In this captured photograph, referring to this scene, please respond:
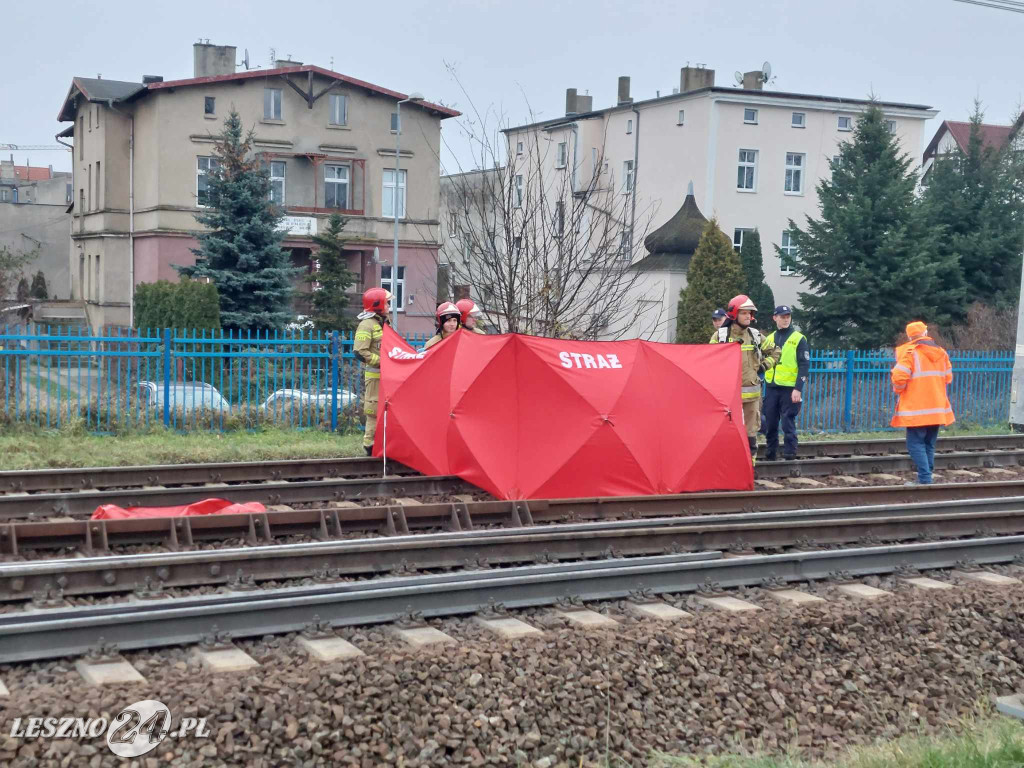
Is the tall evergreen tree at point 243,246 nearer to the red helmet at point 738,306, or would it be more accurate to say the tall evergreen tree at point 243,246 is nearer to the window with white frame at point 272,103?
the window with white frame at point 272,103

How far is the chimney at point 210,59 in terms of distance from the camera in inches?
1973

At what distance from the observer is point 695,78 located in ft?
176

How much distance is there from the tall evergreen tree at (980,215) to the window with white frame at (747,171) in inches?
501

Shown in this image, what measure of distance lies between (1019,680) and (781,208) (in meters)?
46.3

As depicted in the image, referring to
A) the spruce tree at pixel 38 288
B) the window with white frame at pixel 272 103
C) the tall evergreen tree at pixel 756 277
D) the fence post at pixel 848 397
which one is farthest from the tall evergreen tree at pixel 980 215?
the spruce tree at pixel 38 288

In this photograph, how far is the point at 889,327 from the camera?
35.8 meters

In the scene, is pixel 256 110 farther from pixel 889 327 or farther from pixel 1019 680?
pixel 1019 680

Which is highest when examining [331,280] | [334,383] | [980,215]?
[980,215]

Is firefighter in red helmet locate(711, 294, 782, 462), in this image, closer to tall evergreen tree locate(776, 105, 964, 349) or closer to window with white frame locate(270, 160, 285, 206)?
tall evergreen tree locate(776, 105, 964, 349)

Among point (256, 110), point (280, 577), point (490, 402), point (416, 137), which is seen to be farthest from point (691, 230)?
point (280, 577)

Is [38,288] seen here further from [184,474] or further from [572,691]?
[572,691]

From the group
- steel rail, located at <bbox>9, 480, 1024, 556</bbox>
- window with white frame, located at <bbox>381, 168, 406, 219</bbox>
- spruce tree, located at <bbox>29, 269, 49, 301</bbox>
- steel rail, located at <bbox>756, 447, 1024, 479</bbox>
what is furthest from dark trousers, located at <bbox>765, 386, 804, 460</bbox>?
spruce tree, located at <bbox>29, 269, 49, 301</bbox>

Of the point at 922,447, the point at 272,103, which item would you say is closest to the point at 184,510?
the point at 922,447

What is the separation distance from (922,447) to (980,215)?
88.6 feet
